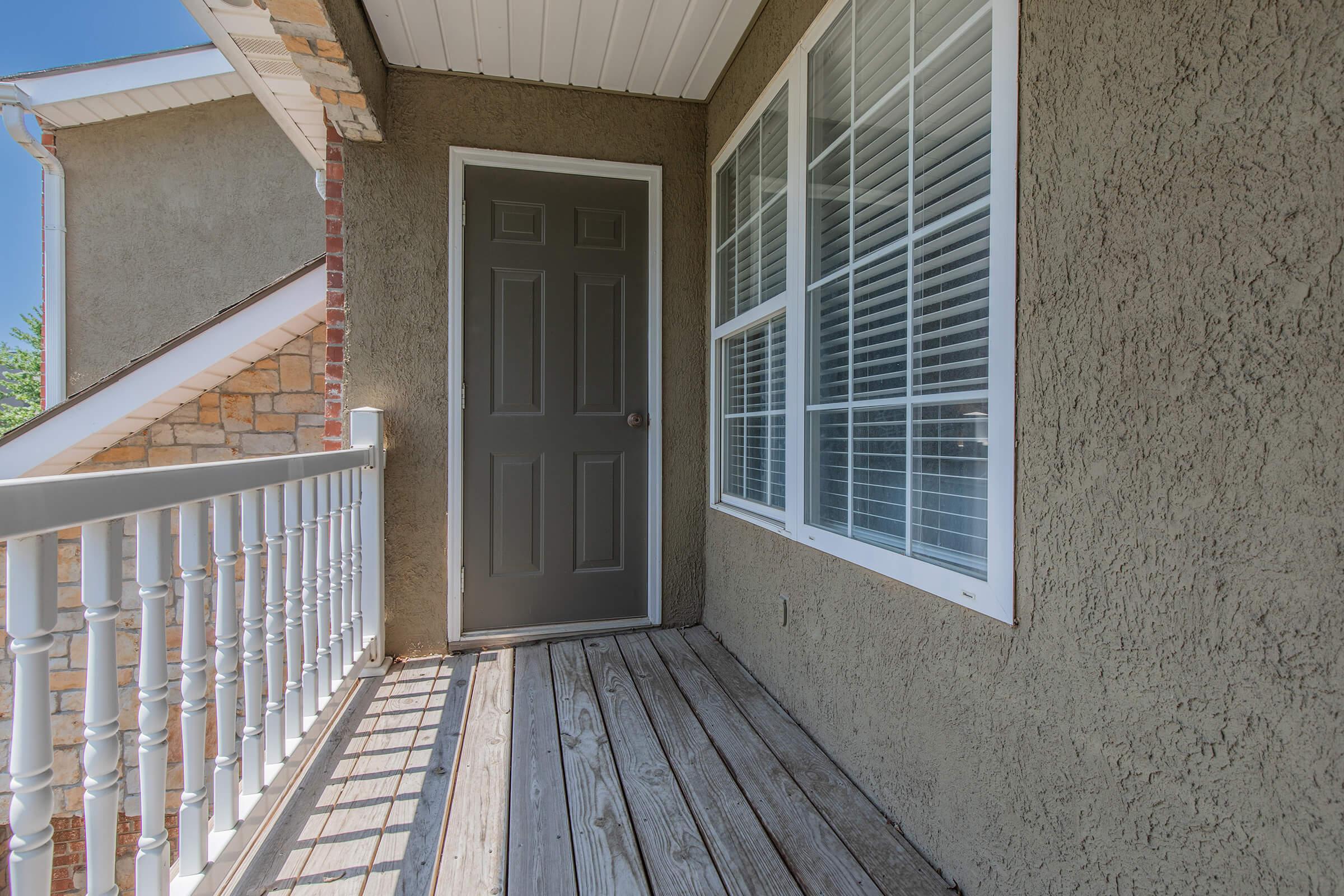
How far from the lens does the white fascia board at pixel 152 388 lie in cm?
284

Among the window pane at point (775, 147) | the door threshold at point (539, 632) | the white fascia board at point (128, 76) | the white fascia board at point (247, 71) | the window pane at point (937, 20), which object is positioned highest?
the white fascia board at point (128, 76)

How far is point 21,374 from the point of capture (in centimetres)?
883

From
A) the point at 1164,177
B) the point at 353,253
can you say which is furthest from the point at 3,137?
the point at 1164,177

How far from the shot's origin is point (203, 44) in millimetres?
5105

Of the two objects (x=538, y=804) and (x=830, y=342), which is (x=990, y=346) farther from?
(x=538, y=804)

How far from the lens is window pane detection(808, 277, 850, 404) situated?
1797mm

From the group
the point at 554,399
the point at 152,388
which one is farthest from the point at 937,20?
the point at 152,388

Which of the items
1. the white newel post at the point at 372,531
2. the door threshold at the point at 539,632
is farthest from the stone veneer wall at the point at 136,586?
the door threshold at the point at 539,632

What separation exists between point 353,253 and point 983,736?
293cm

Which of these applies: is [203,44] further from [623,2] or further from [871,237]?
[871,237]

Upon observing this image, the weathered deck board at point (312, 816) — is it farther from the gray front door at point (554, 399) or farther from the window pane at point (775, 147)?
the window pane at point (775, 147)

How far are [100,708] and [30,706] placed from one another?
122 millimetres

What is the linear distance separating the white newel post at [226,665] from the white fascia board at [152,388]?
2.21m

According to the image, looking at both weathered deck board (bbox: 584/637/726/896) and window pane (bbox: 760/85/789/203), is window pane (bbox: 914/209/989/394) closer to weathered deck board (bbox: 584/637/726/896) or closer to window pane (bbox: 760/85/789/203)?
window pane (bbox: 760/85/789/203)
